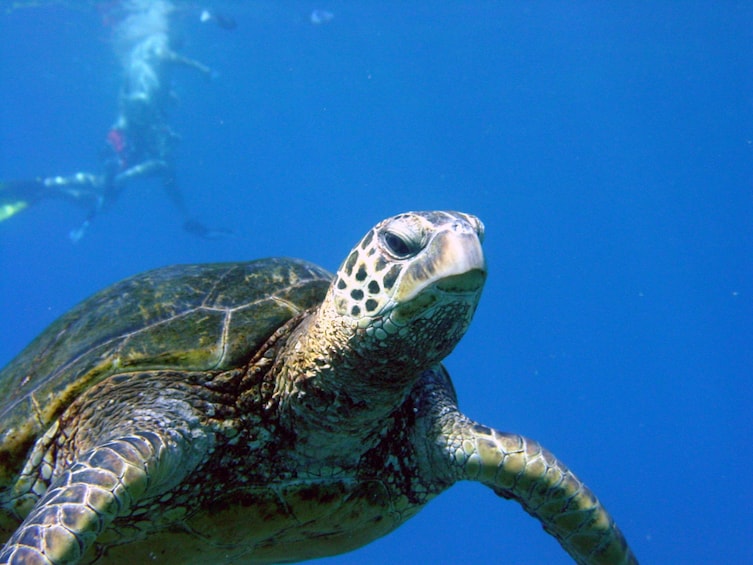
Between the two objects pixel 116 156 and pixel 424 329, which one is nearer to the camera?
pixel 424 329

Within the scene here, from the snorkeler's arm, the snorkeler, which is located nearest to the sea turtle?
the snorkeler

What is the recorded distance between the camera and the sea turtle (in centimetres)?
215

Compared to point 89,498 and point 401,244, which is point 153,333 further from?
point 401,244

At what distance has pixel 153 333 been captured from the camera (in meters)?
2.99

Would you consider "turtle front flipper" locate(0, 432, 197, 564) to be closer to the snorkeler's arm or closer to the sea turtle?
the sea turtle

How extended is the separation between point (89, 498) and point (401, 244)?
1.37 m

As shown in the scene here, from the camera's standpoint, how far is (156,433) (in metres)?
2.39

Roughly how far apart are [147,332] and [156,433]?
29.7 inches

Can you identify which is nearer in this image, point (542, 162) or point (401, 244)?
point (401, 244)

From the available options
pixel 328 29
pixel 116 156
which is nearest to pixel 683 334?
pixel 328 29

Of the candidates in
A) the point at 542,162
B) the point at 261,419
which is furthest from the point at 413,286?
the point at 542,162

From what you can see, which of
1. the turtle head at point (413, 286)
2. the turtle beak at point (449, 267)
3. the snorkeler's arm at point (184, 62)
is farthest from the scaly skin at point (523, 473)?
the snorkeler's arm at point (184, 62)

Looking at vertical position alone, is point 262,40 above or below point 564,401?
above

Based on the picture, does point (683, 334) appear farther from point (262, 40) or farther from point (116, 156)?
point (116, 156)
